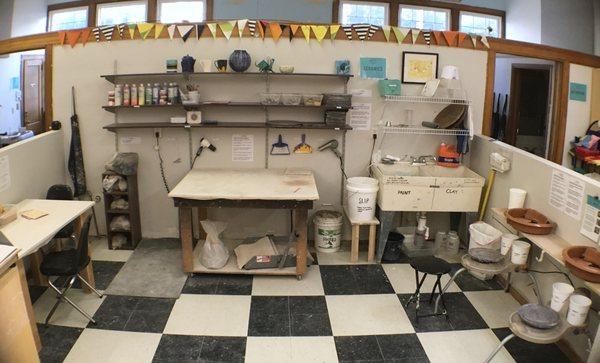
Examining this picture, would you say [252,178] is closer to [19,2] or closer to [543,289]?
[543,289]

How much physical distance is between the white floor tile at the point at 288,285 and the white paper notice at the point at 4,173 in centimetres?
214

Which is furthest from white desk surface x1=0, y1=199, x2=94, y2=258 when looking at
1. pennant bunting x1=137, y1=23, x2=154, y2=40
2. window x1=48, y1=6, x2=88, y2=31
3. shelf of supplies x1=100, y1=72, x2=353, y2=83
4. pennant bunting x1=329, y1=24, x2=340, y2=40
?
window x1=48, y1=6, x2=88, y2=31

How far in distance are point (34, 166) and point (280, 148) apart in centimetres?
229

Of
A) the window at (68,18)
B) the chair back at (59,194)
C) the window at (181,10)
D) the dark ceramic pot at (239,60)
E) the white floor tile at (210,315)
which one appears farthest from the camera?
the window at (68,18)

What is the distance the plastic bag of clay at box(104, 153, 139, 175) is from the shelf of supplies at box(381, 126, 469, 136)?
2538mm

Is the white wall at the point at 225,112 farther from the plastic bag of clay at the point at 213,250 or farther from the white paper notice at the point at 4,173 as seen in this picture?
the white paper notice at the point at 4,173

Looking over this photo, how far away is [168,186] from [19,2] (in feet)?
14.1

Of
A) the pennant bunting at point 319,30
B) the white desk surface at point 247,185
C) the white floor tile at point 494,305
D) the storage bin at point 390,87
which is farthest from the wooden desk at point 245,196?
the white floor tile at point 494,305

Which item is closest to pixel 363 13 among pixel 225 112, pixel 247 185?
pixel 225 112

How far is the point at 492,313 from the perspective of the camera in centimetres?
321

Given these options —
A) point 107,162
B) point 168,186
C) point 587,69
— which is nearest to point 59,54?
point 107,162

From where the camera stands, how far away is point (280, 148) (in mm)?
4297

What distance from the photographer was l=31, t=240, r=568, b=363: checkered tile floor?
2.71 m

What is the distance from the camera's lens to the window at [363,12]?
5645 millimetres
